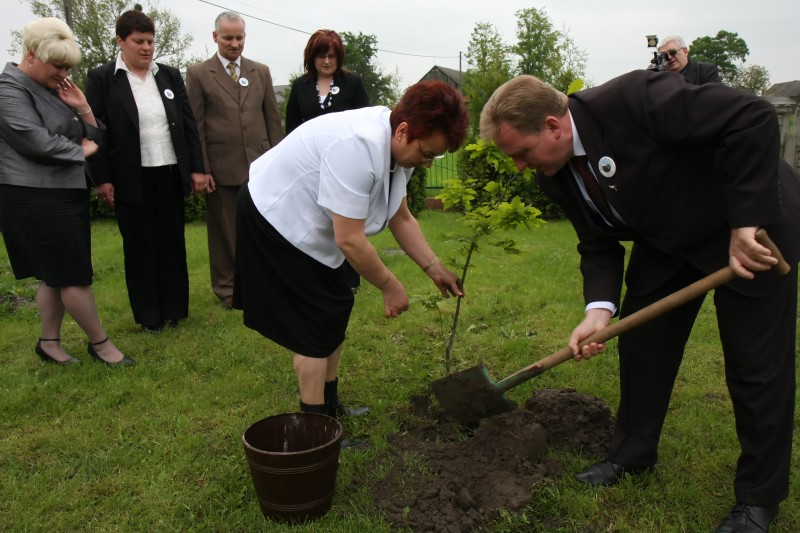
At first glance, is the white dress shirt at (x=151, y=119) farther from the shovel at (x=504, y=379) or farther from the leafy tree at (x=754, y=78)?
the leafy tree at (x=754, y=78)

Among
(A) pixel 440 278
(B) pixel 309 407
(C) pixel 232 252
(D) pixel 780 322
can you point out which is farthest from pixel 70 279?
(D) pixel 780 322

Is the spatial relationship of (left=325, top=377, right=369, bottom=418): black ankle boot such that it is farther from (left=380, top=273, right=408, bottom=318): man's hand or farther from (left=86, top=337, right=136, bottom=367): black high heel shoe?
(left=86, top=337, right=136, bottom=367): black high heel shoe

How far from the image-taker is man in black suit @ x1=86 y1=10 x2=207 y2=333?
4.81 meters

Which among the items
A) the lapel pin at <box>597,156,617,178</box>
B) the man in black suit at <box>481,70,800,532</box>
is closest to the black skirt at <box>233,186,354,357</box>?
the man in black suit at <box>481,70,800,532</box>

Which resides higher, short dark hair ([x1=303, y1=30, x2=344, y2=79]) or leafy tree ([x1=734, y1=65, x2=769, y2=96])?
leafy tree ([x1=734, y1=65, x2=769, y2=96])

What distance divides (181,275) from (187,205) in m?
6.51

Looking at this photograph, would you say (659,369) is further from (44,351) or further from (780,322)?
(44,351)

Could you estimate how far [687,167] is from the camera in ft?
7.82

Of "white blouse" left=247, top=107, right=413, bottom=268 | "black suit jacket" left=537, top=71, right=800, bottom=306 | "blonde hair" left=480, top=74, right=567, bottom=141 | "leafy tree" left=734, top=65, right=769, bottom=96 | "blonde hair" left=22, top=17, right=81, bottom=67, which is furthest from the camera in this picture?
"leafy tree" left=734, top=65, right=769, bottom=96

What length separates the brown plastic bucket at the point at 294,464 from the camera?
254 cm

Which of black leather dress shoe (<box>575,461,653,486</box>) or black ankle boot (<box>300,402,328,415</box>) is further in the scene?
black ankle boot (<box>300,402,328,415</box>)

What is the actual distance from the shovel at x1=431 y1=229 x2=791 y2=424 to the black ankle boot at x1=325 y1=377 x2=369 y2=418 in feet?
1.97

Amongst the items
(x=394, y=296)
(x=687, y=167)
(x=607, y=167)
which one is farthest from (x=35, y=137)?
(x=687, y=167)

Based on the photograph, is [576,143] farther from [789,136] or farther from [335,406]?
[789,136]
